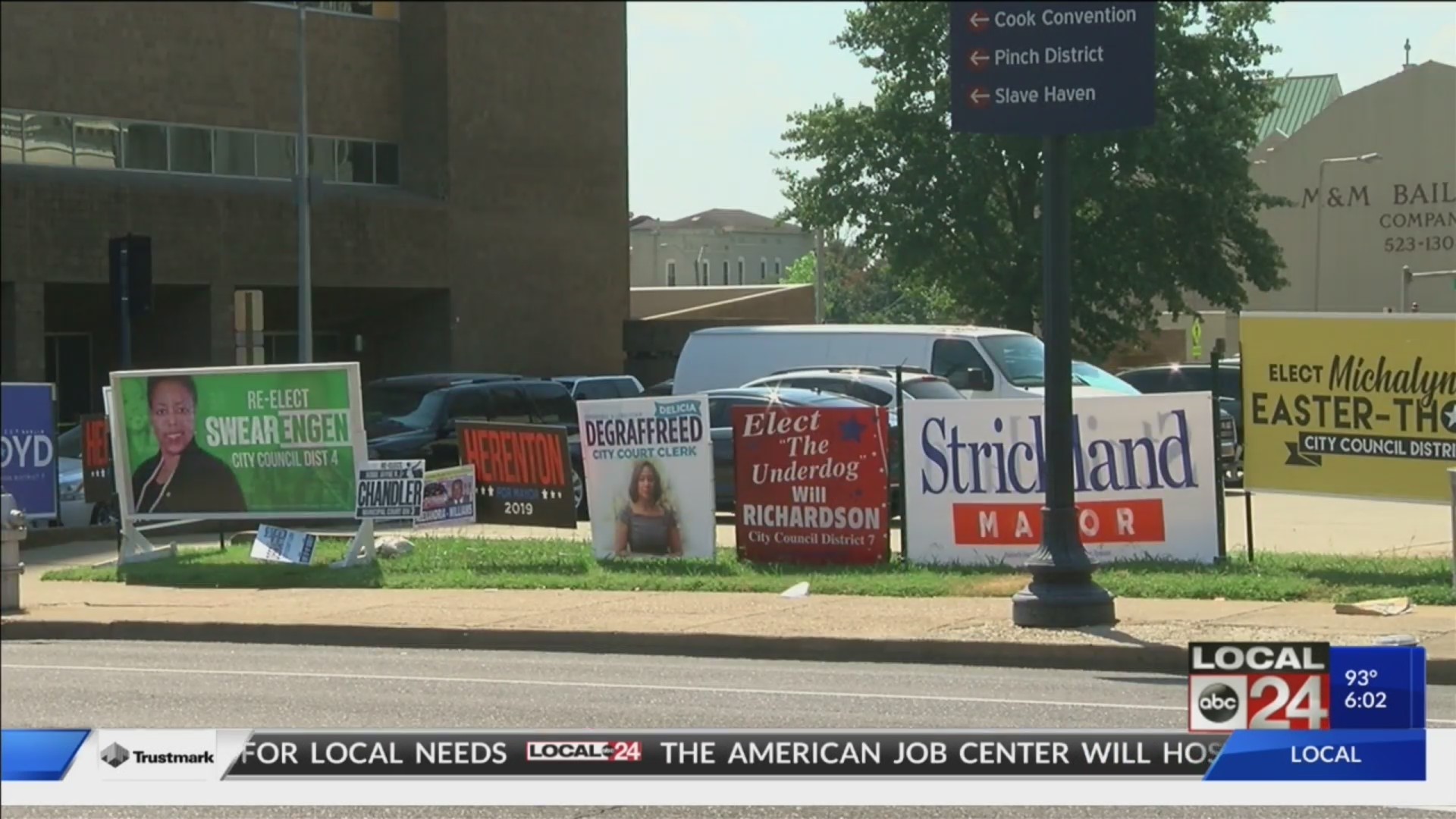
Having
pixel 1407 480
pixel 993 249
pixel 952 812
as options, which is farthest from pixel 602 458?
pixel 993 249

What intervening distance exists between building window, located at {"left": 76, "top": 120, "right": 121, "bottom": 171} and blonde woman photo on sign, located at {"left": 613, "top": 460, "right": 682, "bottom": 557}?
92.3 ft

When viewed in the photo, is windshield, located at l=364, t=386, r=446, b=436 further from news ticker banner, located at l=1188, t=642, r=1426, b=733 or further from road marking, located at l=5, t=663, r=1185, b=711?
news ticker banner, located at l=1188, t=642, r=1426, b=733

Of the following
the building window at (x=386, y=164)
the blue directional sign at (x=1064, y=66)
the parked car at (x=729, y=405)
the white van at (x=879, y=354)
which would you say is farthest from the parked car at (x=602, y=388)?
the building window at (x=386, y=164)

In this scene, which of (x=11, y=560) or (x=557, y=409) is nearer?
(x=11, y=560)

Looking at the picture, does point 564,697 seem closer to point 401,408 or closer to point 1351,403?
point 1351,403

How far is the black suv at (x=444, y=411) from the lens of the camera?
2414cm

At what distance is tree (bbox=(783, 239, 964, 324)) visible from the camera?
48.6 metres

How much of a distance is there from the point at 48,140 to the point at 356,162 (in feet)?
27.3

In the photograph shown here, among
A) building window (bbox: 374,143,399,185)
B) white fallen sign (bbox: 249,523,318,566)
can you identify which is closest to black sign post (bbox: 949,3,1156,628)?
white fallen sign (bbox: 249,523,318,566)

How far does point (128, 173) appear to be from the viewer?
42562 mm

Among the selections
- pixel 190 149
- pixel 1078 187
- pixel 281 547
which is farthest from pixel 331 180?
pixel 281 547

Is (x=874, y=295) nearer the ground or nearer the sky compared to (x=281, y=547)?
nearer the sky

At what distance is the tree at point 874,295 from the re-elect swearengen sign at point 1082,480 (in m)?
29.6

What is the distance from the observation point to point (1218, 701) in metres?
4.49
